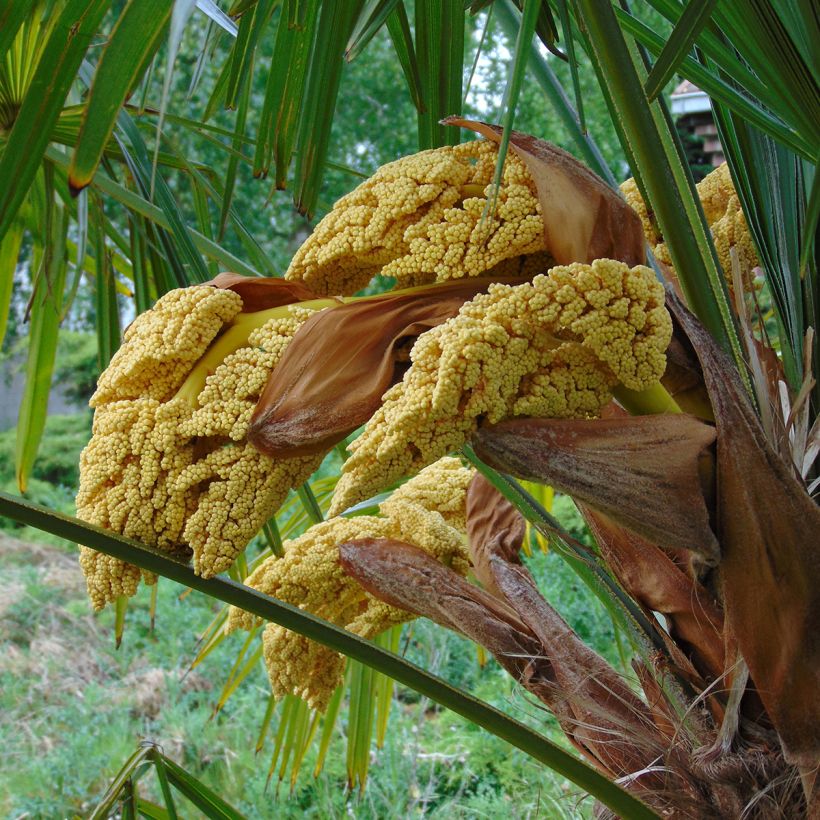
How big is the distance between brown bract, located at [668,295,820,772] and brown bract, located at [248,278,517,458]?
178 mm

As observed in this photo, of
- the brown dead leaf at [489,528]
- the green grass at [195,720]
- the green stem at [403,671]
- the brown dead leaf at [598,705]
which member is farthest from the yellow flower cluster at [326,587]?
the green grass at [195,720]

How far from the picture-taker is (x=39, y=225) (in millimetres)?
1097

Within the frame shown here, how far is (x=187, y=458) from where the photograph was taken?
0.63 metres

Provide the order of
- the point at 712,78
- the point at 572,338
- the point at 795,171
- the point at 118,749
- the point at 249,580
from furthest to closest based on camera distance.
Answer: the point at 118,749 < the point at 249,580 < the point at 795,171 < the point at 712,78 < the point at 572,338

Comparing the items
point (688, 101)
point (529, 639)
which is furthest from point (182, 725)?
point (688, 101)

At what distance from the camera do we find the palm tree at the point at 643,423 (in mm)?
579

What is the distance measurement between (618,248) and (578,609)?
2.05 meters

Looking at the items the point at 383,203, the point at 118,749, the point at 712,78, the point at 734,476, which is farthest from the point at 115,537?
the point at 118,749

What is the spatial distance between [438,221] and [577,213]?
9 cm

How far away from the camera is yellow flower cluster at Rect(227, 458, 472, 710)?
3.03ft

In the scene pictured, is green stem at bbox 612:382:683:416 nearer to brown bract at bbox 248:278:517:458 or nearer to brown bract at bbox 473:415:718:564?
brown bract at bbox 473:415:718:564

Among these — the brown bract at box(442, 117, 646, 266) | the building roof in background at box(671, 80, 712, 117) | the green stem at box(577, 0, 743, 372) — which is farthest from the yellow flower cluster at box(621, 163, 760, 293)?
the building roof in background at box(671, 80, 712, 117)

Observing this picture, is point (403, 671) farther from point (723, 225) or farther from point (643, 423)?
point (723, 225)

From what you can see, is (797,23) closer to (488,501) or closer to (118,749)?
(488,501)
